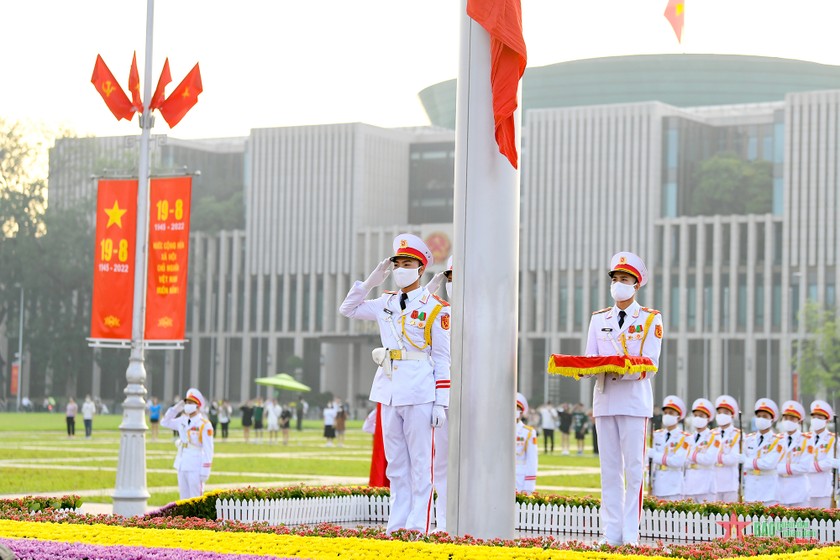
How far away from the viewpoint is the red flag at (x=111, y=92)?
18.6 m

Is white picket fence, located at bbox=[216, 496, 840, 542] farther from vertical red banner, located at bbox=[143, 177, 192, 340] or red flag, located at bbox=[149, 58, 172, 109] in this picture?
red flag, located at bbox=[149, 58, 172, 109]

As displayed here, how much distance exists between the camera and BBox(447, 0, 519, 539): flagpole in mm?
9750

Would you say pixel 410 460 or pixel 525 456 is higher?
pixel 410 460

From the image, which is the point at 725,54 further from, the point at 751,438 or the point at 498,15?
the point at 498,15

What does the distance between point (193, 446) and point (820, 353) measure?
2131 inches

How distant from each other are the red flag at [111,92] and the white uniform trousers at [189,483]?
4.53 m

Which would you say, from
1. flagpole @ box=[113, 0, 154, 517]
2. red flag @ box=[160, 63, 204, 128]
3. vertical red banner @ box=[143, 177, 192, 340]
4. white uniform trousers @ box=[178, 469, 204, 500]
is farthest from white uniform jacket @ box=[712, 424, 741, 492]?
red flag @ box=[160, 63, 204, 128]

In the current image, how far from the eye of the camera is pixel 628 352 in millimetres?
11117

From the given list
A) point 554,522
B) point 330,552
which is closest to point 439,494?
point 554,522

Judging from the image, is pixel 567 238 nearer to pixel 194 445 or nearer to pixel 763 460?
pixel 194 445

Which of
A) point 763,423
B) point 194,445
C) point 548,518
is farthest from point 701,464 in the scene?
point 194,445

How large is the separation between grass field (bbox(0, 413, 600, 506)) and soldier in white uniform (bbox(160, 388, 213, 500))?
6.18ft

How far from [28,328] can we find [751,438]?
237ft

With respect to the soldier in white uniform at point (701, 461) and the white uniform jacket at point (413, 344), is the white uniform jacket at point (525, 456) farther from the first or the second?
the white uniform jacket at point (413, 344)
